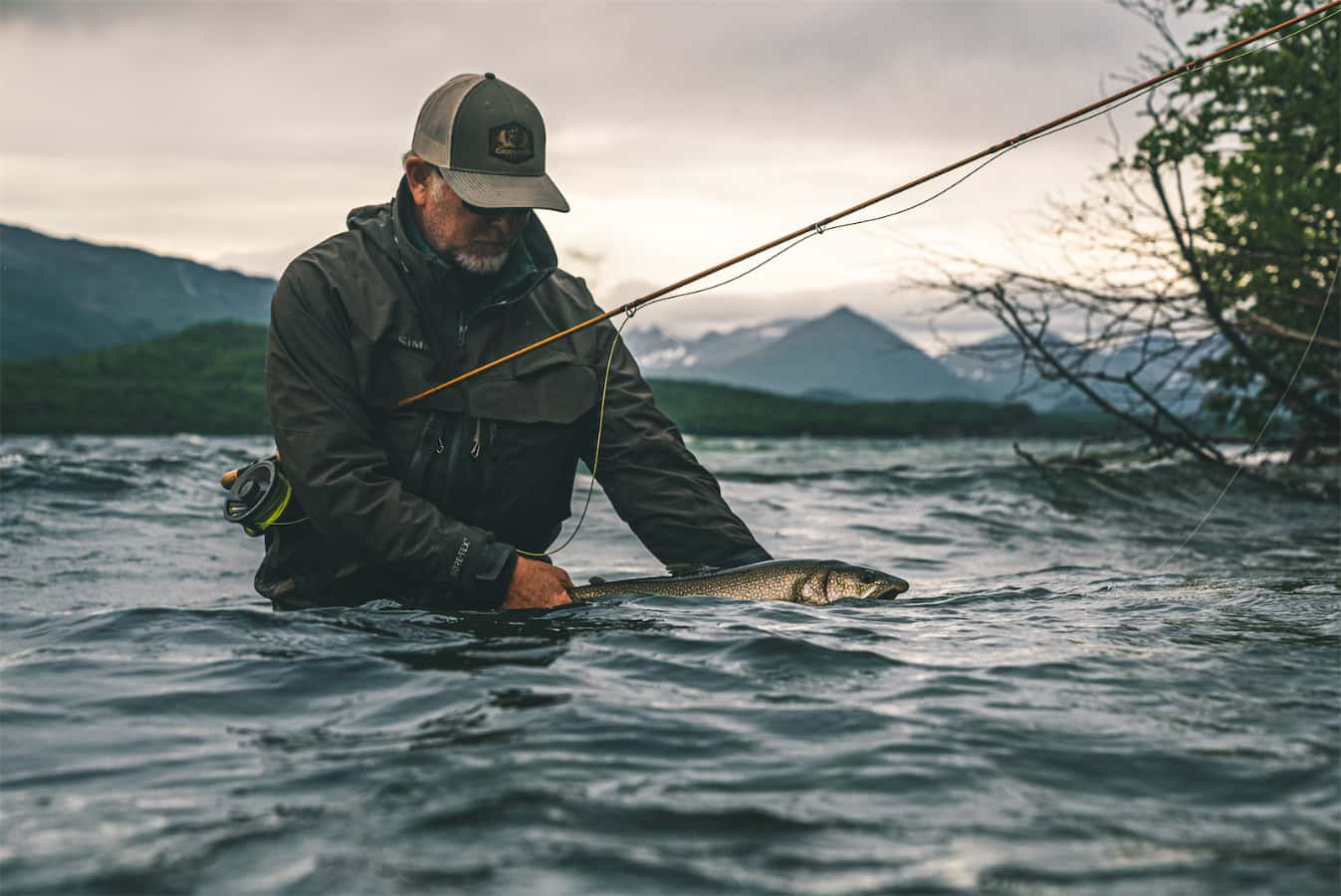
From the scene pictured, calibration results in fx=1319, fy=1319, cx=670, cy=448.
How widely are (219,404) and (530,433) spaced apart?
63045 millimetres

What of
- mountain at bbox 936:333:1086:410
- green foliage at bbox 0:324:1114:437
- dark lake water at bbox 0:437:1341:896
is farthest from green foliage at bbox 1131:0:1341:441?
green foliage at bbox 0:324:1114:437

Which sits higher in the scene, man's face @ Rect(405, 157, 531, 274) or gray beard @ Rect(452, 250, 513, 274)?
man's face @ Rect(405, 157, 531, 274)

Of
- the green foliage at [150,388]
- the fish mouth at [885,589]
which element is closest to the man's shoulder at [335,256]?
the fish mouth at [885,589]

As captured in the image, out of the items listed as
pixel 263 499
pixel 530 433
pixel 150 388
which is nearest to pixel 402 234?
pixel 530 433

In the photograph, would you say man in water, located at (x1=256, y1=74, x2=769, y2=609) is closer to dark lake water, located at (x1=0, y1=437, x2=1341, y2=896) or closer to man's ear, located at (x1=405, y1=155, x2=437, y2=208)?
man's ear, located at (x1=405, y1=155, x2=437, y2=208)

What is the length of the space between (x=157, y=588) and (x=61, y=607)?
4.55ft

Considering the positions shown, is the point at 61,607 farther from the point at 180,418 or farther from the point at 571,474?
the point at 180,418

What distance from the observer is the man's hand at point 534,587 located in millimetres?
5574

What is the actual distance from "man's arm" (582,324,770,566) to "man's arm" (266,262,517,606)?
2.84ft

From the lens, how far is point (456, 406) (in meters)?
5.76

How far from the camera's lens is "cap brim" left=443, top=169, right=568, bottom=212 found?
5.46 m

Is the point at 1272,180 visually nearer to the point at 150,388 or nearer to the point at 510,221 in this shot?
the point at 510,221

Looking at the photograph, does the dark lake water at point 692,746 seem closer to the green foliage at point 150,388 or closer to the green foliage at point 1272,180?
the green foliage at point 1272,180

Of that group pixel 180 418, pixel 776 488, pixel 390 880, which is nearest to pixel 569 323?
pixel 390 880
